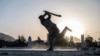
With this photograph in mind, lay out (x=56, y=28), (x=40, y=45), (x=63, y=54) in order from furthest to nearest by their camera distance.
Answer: (x=40, y=45), (x=56, y=28), (x=63, y=54)

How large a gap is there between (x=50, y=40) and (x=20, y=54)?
4.03 meters

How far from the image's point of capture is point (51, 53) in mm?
24312

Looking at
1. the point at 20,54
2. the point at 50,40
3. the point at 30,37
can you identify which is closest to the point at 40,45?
the point at 30,37

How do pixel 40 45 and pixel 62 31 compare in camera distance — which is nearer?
pixel 62 31

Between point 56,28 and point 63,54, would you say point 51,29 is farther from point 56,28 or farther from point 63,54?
point 63,54

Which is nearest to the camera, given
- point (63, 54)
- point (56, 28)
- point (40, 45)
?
point (63, 54)

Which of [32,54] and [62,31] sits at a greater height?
[62,31]

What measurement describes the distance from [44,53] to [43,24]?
Result: 386cm

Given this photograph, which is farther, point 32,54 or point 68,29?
point 68,29

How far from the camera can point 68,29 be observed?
2723 cm

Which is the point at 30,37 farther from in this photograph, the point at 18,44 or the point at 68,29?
the point at 68,29

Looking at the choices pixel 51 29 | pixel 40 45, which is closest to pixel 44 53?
pixel 51 29

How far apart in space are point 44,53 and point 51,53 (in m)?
0.49

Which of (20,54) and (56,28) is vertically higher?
(56,28)
